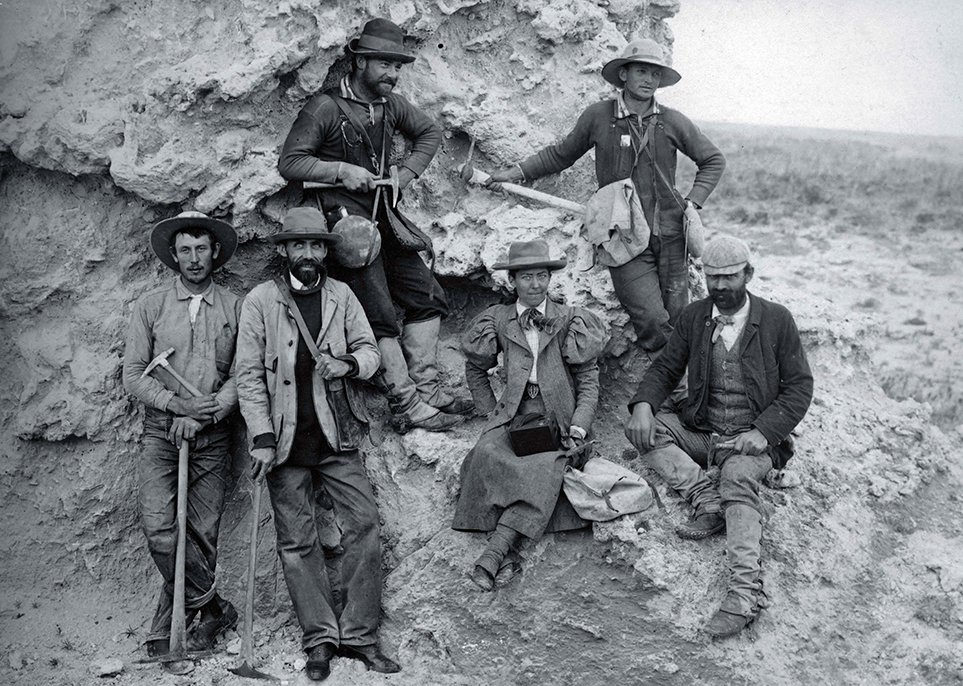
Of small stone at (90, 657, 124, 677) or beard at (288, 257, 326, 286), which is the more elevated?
beard at (288, 257, 326, 286)

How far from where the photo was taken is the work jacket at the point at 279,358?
5.76m

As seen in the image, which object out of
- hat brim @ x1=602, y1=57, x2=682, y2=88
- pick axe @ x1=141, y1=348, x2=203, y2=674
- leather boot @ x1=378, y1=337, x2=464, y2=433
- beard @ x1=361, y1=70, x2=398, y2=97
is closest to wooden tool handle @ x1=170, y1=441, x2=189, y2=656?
pick axe @ x1=141, y1=348, x2=203, y2=674

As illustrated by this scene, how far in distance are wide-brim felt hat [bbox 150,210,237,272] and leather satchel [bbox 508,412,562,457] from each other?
2001 millimetres

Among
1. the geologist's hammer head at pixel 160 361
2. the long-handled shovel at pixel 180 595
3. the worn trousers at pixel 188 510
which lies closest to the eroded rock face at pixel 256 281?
the worn trousers at pixel 188 510

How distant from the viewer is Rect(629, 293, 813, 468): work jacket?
5.47m

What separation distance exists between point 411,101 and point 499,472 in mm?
2665

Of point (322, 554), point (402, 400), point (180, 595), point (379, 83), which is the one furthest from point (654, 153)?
point (180, 595)

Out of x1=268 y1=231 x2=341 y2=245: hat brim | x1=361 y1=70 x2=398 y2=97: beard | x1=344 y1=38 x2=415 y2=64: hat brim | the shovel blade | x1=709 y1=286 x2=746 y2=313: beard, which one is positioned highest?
x1=344 y1=38 x2=415 y2=64: hat brim

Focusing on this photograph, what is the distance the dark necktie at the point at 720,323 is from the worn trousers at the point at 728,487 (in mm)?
556

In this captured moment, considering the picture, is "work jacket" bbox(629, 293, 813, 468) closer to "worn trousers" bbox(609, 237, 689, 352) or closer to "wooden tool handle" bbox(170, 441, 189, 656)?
"worn trousers" bbox(609, 237, 689, 352)

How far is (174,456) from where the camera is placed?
19.8 feet

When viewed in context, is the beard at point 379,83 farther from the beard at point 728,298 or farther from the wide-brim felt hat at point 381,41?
the beard at point 728,298

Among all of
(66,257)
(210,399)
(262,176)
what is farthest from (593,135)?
(66,257)

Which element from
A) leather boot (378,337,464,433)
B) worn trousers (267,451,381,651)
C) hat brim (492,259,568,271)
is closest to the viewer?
hat brim (492,259,568,271)
